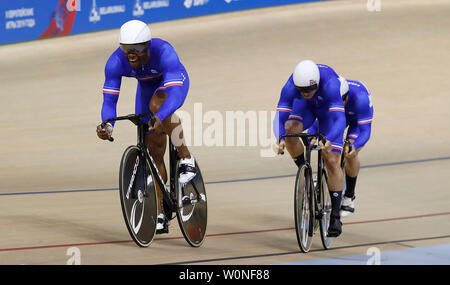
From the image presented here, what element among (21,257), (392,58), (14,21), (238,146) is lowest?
(21,257)

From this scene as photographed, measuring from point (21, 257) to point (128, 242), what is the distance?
63 cm

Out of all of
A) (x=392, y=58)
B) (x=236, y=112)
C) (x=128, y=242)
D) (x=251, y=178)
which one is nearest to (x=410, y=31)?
(x=392, y=58)

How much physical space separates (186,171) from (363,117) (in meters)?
1.33

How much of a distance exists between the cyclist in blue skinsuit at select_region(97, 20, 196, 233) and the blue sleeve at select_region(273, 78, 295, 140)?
20.8 inches

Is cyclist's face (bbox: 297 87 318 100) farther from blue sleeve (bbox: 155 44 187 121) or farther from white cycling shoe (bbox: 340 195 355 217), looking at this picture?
white cycling shoe (bbox: 340 195 355 217)

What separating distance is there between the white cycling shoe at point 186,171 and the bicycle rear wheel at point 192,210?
3 cm

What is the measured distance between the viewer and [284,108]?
4625 millimetres

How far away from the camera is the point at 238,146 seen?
25.7ft

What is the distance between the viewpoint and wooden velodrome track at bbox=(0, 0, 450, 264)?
4703 mm

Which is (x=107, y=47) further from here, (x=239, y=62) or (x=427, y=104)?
(x=427, y=104)

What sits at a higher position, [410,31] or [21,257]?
[410,31]

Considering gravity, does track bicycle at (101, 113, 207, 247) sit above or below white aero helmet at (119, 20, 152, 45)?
below

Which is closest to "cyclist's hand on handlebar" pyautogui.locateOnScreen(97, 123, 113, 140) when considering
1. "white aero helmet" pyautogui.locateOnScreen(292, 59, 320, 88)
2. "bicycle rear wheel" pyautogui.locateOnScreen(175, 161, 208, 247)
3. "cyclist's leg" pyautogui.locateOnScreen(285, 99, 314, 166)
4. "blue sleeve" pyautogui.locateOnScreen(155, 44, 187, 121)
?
"blue sleeve" pyautogui.locateOnScreen(155, 44, 187, 121)

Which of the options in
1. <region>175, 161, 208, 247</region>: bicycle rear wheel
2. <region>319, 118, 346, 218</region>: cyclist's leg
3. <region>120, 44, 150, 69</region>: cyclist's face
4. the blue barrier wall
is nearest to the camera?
<region>120, 44, 150, 69</region>: cyclist's face
